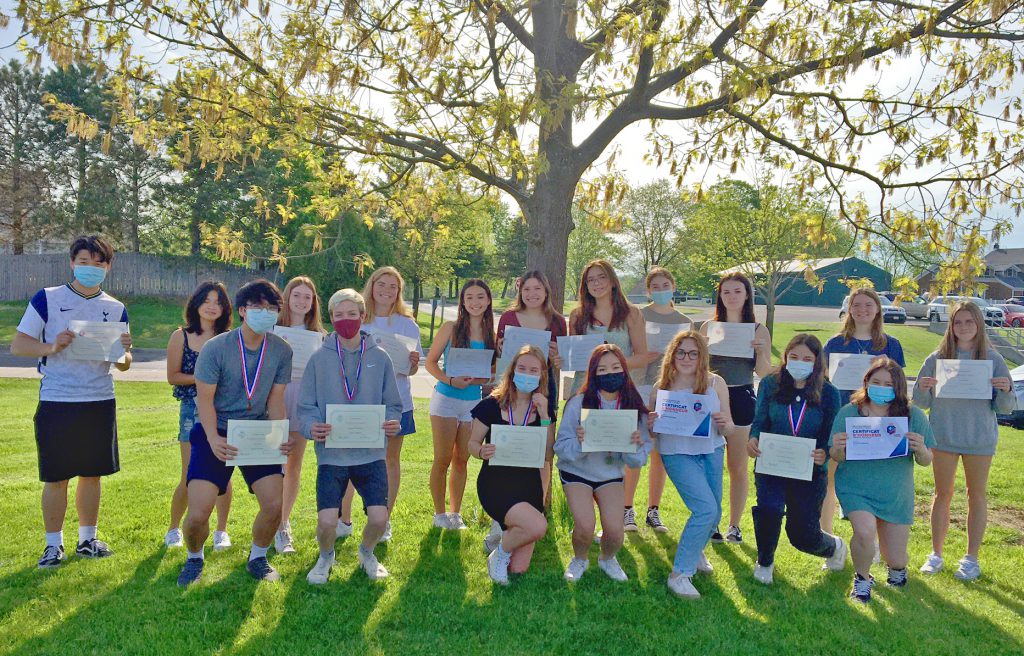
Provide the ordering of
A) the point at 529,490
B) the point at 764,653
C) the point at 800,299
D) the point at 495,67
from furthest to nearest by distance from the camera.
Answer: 1. the point at 800,299
2. the point at 495,67
3. the point at 529,490
4. the point at 764,653

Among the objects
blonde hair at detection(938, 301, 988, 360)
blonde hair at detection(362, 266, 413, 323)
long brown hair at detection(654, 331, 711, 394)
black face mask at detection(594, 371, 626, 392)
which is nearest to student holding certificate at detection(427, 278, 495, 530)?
blonde hair at detection(362, 266, 413, 323)

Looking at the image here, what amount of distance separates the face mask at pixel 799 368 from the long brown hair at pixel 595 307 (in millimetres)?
1385

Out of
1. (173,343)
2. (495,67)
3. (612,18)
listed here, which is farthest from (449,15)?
(173,343)

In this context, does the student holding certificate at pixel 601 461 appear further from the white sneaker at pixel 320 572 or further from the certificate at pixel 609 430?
the white sneaker at pixel 320 572

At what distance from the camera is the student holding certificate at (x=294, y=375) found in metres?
5.37

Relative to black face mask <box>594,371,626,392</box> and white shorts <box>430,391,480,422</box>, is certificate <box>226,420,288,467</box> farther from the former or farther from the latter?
black face mask <box>594,371,626,392</box>

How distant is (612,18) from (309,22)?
2.63 metres

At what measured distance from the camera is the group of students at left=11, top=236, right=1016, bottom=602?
15.7 ft

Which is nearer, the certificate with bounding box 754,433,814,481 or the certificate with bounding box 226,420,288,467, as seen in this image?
the certificate with bounding box 226,420,288,467

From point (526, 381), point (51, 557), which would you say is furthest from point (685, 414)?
point (51, 557)

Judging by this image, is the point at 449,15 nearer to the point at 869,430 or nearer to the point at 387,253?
the point at 869,430

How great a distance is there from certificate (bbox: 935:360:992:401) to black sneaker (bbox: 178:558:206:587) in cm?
566

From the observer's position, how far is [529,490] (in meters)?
5.11

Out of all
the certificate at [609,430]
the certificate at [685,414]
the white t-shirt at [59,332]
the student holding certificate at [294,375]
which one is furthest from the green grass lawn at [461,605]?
the white t-shirt at [59,332]
